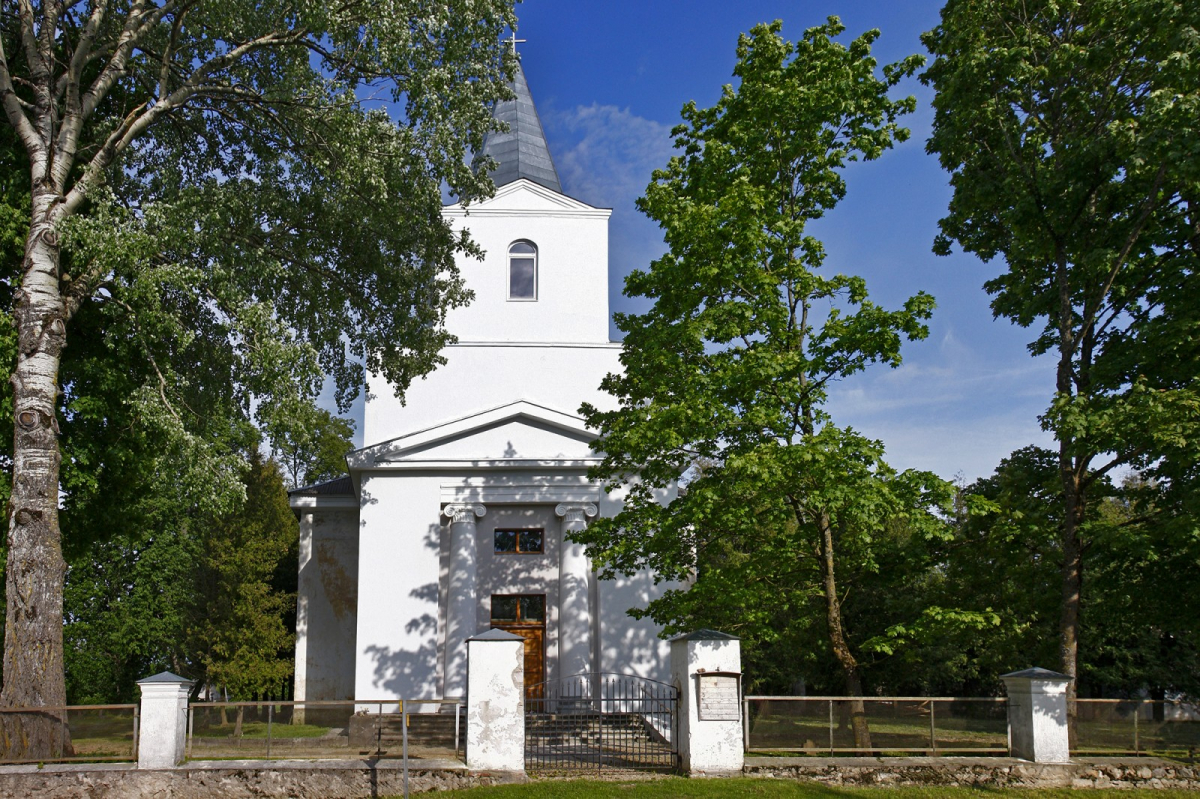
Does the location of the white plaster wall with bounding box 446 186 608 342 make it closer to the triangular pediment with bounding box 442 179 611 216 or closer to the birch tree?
the triangular pediment with bounding box 442 179 611 216

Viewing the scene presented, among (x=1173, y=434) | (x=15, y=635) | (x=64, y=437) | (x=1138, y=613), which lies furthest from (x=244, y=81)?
(x=1138, y=613)

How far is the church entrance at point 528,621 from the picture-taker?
20312 mm

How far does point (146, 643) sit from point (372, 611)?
47.8ft

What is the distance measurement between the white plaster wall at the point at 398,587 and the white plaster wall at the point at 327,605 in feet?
8.38

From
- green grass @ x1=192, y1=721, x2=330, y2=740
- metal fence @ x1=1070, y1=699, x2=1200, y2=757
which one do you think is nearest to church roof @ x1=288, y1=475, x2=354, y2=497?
green grass @ x1=192, y1=721, x2=330, y2=740

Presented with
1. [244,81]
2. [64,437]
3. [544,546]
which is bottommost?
[544,546]

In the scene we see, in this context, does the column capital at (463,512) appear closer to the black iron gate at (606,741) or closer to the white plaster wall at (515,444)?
the white plaster wall at (515,444)

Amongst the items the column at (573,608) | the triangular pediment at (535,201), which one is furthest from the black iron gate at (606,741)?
the triangular pediment at (535,201)

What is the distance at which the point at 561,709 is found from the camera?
1852 cm

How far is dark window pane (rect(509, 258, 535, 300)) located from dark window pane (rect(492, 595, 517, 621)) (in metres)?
7.54

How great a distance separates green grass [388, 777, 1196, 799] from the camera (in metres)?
10.5

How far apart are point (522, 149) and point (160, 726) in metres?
18.7

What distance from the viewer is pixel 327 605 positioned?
2273 centimetres

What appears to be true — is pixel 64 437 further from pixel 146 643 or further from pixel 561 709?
pixel 146 643
